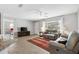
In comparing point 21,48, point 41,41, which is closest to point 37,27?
point 41,41

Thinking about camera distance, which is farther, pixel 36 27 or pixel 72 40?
pixel 36 27

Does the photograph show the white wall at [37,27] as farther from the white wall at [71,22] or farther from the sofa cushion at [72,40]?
the sofa cushion at [72,40]

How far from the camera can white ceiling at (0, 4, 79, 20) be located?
1973 mm

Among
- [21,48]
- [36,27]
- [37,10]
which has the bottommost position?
[21,48]

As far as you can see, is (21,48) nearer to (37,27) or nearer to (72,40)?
(37,27)

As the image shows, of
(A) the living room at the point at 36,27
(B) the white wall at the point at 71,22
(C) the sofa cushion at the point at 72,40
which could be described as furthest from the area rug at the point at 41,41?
(B) the white wall at the point at 71,22

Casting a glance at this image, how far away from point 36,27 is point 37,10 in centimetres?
38

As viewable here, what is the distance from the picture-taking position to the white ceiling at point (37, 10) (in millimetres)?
1973

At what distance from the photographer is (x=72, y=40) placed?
209 centimetres

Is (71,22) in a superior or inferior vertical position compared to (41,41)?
superior

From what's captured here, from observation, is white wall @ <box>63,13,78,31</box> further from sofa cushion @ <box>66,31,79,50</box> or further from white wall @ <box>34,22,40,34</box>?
white wall @ <box>34,22,40,34</box>
